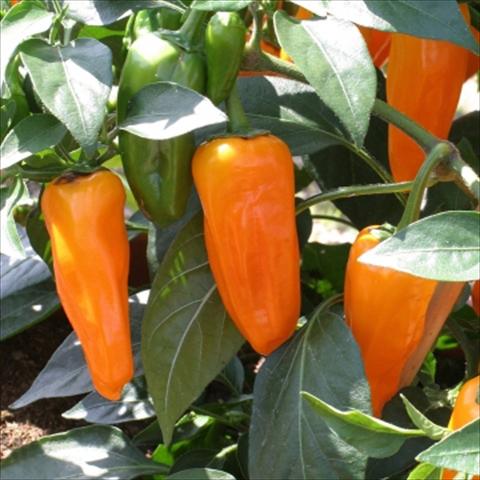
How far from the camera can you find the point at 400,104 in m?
1.12

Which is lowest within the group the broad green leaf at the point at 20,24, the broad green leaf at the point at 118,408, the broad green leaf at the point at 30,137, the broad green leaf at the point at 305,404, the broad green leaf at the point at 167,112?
the broad green leaf at the point at 118,408

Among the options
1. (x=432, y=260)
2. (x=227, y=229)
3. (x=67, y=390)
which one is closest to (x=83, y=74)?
(x=227, y=229)

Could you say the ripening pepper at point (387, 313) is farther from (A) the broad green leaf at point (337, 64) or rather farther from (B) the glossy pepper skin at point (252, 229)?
(A) the broad green leaf at point (337, 64)

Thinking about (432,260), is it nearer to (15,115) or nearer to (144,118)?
(144,118)

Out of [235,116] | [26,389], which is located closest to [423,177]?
[235,116]

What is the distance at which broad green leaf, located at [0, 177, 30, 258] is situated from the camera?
0.90 meters

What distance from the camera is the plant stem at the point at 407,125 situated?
1015 millimetres

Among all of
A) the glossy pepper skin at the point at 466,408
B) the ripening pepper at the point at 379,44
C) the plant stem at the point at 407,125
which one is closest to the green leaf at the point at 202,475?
the glossy pepper skin at the point at 466,408

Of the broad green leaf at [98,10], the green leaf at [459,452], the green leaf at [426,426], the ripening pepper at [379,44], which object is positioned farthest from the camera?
the ripening pepper at [379,44]

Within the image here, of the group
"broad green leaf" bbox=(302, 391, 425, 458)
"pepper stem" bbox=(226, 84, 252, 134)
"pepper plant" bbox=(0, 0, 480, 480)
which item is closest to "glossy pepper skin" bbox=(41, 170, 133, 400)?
"pepper plant" bbox=(0, 0, 480, 480)

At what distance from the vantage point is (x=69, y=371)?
130 centimetres

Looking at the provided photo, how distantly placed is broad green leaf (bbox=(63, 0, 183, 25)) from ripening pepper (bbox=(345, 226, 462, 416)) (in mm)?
295

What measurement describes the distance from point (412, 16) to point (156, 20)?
0.78ft

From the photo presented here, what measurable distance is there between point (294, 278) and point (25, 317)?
1.63 feet
